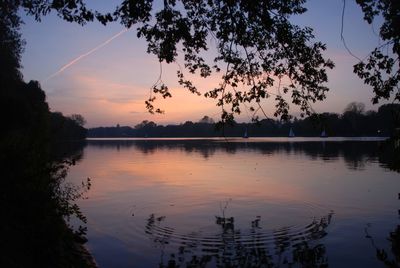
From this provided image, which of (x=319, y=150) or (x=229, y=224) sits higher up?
(x=319, y=150)

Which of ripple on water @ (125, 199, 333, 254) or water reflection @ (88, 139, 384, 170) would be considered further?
water reflection @ (88, 139, 384, 170)

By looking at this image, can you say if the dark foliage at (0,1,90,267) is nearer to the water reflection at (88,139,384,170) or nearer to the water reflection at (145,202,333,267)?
the water reflection at (145,202,333,267)

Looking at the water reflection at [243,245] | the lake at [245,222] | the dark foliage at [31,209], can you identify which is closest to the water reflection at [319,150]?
the lake at [245,222]

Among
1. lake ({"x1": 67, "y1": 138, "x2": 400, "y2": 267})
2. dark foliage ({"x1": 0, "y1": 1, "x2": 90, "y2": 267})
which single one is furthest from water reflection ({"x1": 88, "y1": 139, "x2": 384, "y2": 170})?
dark foliage ({"x1": 0, "y1": 1, "x2": 90, "y2": 267})

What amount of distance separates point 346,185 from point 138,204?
57.4ft

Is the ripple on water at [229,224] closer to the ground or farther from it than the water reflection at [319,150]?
closer to the ground

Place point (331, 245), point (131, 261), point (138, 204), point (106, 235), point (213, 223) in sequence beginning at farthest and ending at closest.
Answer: point (138, 204) < point (213, 223) < point (106, 235) < point (331, 245) < point (131, 261)

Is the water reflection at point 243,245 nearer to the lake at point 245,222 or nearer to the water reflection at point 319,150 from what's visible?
the lake at point 245,222

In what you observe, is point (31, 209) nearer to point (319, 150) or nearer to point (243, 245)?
point (243, 245)

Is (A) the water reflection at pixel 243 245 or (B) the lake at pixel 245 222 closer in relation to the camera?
(A) the water reflection at pixel 243 245

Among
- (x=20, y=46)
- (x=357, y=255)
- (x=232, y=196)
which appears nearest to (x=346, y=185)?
(x=232, y=196)

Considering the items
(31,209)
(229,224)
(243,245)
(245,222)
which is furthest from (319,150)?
(31,209)

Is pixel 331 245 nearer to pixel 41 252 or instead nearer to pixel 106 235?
pixel 106 235

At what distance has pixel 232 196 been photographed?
29.8 metres
